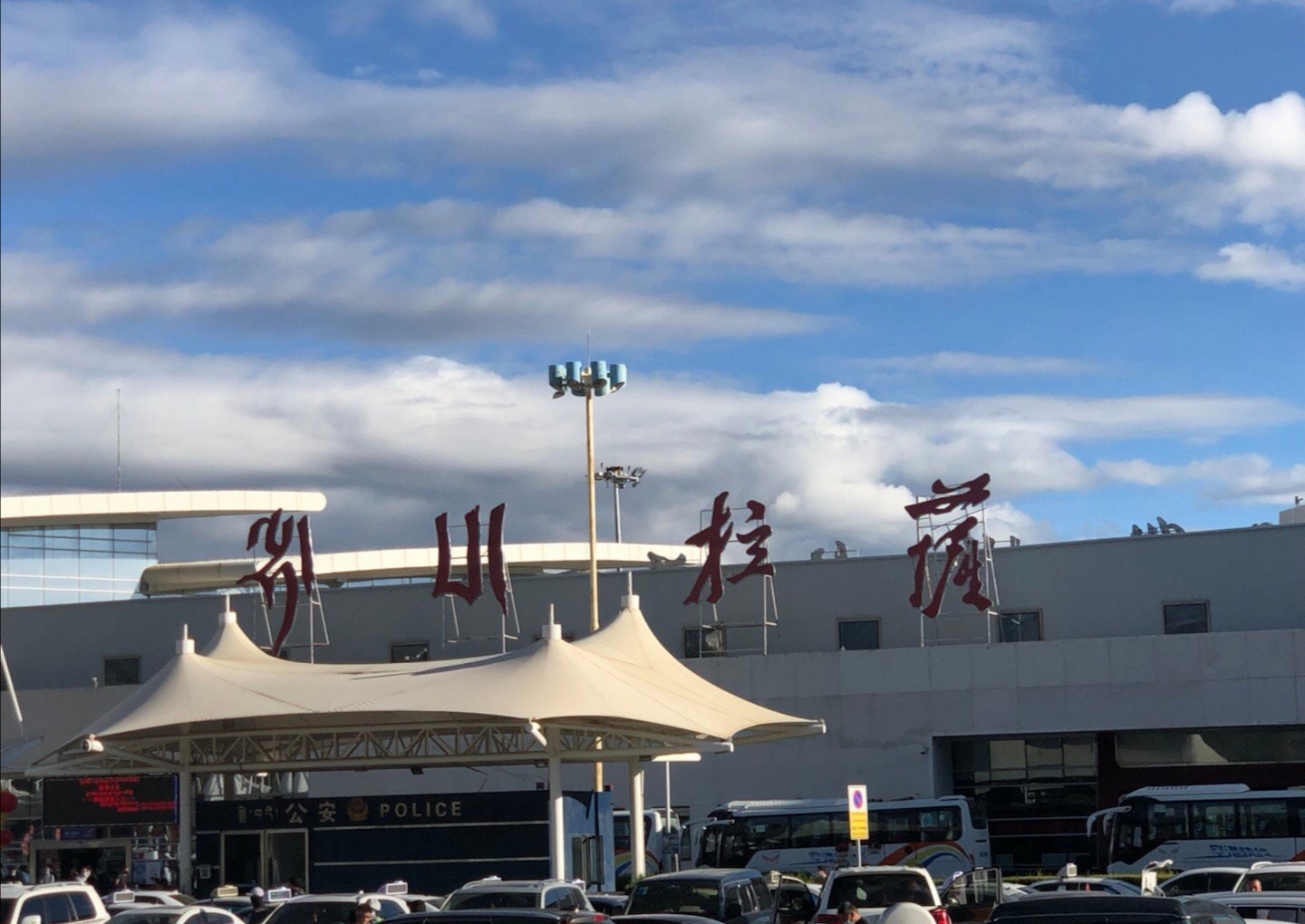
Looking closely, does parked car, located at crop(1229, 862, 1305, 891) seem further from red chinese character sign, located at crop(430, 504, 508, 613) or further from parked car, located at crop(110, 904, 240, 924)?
red chinese character sign, located at crop(430, 504, 508, 613)

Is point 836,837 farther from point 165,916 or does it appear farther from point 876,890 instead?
point 165,916

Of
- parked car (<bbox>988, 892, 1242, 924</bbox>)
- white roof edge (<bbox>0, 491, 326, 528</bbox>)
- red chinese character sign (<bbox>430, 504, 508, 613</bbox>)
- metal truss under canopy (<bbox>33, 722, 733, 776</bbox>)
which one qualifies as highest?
white roof edge (<bbox>0, 491, 326, 528</bbox>)

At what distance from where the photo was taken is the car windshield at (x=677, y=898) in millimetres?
21531

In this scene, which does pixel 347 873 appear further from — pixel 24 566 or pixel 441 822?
pixel 24 566

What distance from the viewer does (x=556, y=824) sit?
3119 centimetres

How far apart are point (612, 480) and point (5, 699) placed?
25.7 m

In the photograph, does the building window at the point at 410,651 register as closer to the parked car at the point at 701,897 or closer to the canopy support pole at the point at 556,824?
the canopy support pole at the point at 556,824

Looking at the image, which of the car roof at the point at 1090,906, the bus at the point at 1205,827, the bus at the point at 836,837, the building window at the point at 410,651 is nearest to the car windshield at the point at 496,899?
the car roof at the point at 1090,906

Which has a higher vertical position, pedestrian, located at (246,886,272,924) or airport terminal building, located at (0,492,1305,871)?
airport terminal building, located at (0,492,1305,871)

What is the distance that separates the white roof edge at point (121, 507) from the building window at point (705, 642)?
23.6 metres

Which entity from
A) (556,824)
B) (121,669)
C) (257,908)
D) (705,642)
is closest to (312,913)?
(257,908)

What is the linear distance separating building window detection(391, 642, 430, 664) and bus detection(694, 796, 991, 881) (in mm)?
14410

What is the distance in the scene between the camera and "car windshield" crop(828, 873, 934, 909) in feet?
68.3

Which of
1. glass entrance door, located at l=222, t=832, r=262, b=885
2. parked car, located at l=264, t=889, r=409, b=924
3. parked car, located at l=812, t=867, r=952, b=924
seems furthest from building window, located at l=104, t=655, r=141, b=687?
parked car, located at l=812, t=867, r=952, b=924
